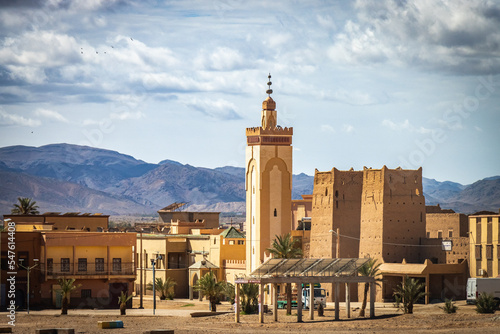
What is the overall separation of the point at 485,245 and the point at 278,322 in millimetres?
22294

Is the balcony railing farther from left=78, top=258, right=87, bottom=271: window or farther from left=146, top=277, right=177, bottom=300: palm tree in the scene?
left=146, top=277, right=177, bottom=300: palm tree

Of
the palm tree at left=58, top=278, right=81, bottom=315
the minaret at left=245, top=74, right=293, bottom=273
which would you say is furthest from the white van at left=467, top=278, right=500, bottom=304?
the palm tree at left=58, top=278, right=81, bottom=315

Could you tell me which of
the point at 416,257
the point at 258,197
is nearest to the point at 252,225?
the point at 258,197

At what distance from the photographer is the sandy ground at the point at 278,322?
54719 millimetres

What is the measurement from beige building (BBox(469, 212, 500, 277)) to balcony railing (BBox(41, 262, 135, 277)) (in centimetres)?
2586

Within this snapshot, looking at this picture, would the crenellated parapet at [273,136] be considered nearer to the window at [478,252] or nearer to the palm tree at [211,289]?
the palm tree at [211,289]

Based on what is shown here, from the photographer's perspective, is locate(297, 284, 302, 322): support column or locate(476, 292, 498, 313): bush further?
locate(476, 292, 498, 313): bush

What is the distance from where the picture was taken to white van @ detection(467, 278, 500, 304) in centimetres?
6419

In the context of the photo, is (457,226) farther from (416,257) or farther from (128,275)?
(128,275)

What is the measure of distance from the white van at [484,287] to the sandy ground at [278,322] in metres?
1.15

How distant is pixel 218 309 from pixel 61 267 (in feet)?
39.1

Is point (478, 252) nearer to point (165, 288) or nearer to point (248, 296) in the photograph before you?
point (248, 296)

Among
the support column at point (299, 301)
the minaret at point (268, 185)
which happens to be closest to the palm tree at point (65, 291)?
the support column at point (299, 301)

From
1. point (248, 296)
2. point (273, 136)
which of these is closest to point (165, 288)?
point (273, 136)
